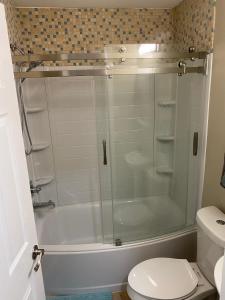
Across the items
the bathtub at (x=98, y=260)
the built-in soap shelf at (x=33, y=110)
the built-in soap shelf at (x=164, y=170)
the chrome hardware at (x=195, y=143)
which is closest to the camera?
the bathtub at (x=98, y=260)

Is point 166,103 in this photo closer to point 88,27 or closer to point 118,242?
point 88,27

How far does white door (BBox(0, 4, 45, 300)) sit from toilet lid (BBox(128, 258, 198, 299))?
2.39ft

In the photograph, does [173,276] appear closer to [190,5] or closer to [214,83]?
[214,83]

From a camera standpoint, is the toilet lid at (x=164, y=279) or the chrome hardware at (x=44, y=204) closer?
the toilet lid at (x=164, y=279)

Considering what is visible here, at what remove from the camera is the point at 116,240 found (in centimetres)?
197

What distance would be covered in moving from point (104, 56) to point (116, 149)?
0.84 metres

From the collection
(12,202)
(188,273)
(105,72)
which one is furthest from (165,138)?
(12,202)

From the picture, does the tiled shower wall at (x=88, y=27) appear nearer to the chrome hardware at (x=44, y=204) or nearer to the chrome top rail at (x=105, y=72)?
the chrome top rail at (x=105, y=72)

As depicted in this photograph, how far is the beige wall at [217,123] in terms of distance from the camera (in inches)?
65.5

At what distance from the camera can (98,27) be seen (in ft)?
7.29

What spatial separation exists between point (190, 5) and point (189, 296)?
86.0 inches

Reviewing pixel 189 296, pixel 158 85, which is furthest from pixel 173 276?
pixel 158 85

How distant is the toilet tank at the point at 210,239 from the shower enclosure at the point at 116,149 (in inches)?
18.2

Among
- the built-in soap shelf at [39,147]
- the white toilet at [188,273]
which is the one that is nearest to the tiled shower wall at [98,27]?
the built-in soap shelf at [39,147]
